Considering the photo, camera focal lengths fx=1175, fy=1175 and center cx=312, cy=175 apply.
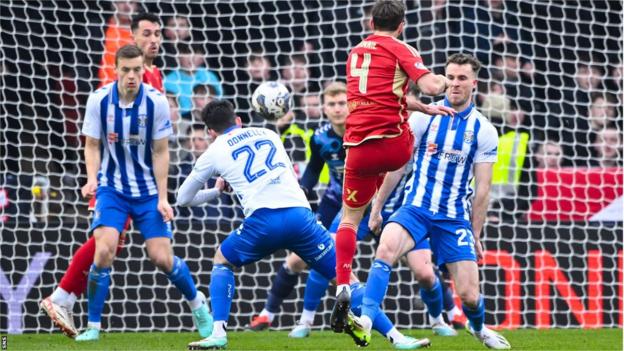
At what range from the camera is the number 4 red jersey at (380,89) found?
6113 millimetres

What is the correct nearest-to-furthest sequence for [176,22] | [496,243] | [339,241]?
[339,241]
[496,243]
[176,22]

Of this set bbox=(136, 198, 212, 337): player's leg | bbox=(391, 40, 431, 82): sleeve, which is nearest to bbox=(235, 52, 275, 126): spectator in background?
bbox=(136, 198, 212, 337): player's leg

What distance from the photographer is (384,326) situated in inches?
269

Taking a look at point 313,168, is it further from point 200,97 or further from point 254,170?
point 200,97

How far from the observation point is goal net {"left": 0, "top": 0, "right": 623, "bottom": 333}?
9.48 m

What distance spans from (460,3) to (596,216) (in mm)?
2168

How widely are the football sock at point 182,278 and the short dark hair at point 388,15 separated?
2.52m

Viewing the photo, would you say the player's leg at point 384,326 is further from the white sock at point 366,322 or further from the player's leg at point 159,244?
the player's leg at point 159,244

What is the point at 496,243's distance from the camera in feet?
31.5

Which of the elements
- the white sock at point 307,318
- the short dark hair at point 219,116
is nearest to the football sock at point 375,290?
the short dark hair at point 219,116

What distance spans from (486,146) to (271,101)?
151cm

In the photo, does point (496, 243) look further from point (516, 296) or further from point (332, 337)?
point (332, 337)

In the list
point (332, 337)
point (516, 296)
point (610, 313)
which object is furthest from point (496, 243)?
point (332, 337)

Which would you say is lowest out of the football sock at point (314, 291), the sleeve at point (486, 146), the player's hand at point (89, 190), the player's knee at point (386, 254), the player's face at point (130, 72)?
the football sock at point (314, 291)
